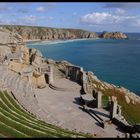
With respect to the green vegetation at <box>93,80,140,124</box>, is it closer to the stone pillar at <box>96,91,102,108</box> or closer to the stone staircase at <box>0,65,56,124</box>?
the stone pillar at <box>96,91,102,108</box>

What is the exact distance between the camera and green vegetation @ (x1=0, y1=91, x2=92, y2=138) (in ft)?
68.1

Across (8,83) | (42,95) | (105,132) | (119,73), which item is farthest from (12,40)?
(119,73)

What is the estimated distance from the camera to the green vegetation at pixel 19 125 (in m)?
20.7

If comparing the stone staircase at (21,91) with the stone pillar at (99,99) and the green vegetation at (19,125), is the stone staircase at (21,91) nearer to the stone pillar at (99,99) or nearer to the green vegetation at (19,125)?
the green vegetation at (19,125)

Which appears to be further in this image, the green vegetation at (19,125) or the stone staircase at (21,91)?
the stone staircase at (21,91)

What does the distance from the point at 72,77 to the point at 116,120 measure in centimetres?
1825

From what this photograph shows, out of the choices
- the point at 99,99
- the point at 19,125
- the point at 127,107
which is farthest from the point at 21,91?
the point at 127,107

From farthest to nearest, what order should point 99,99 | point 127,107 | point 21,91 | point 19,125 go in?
point 127,107
point 99,99
point 21,91
point 19,125

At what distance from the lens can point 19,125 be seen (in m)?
22.4

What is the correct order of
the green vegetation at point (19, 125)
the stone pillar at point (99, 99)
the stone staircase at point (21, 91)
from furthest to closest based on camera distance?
the stone pillar at point (99, 99), the stone staircase at point (21, 91), the green vegetation at point (19, 125)

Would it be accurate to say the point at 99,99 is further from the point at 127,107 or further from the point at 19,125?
the point at 19,125

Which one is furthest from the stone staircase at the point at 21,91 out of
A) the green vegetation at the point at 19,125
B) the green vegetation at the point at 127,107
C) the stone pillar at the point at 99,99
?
the green vegetation at the point at 127,107

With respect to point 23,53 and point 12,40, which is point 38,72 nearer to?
point 23,53

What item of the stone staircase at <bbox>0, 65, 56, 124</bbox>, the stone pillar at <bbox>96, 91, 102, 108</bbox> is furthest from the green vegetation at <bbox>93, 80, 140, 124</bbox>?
the stone staircase at <bbox>0, 65, 56, 124</bbox>
